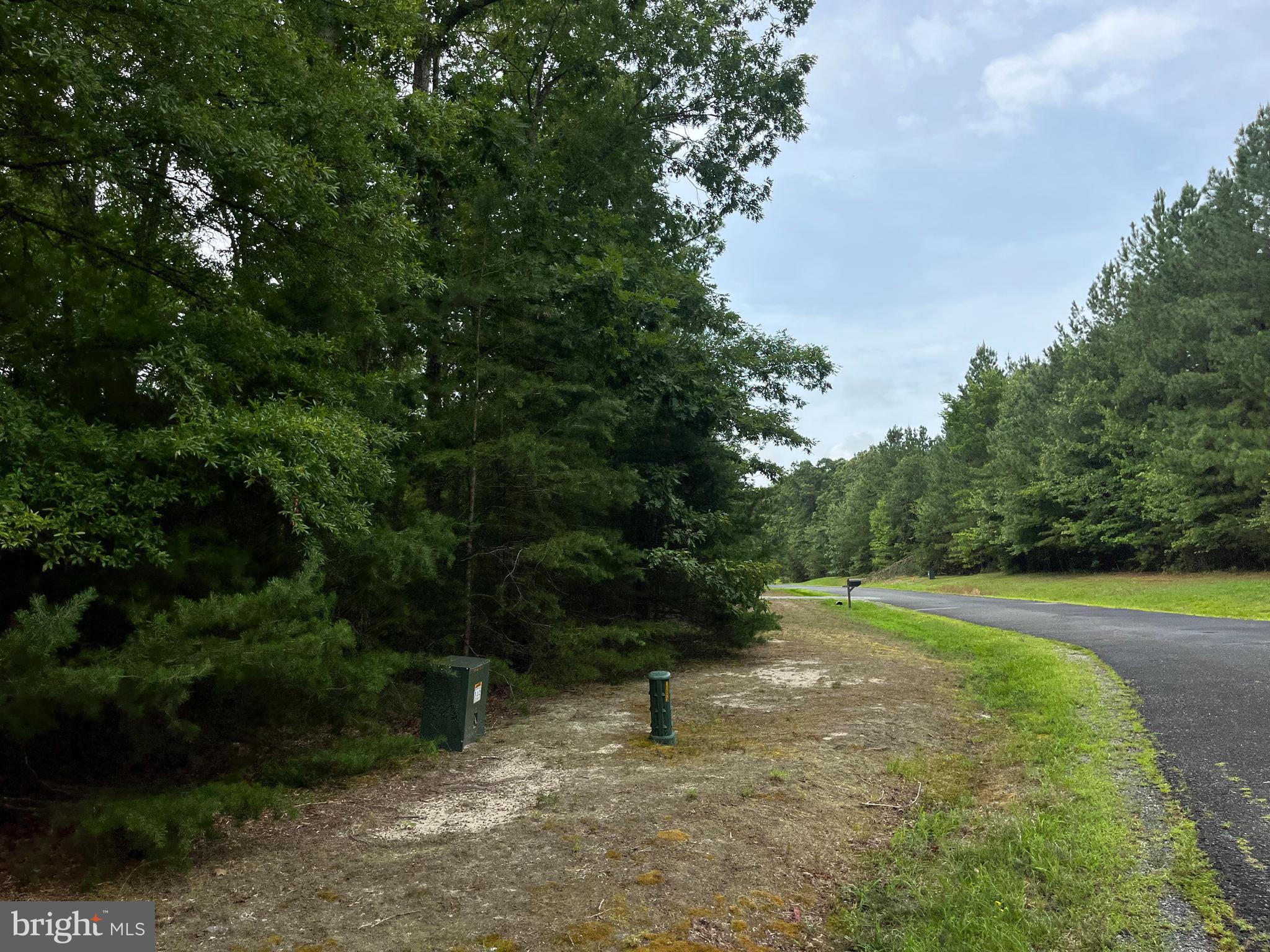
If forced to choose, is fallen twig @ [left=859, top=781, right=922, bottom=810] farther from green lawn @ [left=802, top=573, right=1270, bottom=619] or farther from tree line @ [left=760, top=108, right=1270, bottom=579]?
green lawn @ [left=802, top=573, right=1270, bottom=619]

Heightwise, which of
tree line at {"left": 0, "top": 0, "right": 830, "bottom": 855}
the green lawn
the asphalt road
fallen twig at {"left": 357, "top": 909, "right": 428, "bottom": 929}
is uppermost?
tree line at {"left": 0, "top": 0, "right": 830, "bottom": 855}

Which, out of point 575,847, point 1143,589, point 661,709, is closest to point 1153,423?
point 1143,589

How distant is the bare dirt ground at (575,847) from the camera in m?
3.48

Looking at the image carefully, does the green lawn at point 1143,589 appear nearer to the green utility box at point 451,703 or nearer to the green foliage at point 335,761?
the green utility box at point 451,703

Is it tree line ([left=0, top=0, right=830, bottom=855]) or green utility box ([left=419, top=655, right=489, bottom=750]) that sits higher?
tree line ([left=0, top=0, right=830, bottom=855])

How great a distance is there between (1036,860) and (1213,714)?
4010mm

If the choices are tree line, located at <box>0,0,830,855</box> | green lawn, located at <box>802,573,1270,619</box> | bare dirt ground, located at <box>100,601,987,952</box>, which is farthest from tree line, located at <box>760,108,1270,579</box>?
bare dirt ground, located at <box>100,601,987,952</box>

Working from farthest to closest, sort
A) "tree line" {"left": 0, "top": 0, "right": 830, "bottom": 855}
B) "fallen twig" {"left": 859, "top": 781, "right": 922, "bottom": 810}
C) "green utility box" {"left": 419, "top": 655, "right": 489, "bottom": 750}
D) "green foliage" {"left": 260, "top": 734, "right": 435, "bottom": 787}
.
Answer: "green utility box" {"left": 419, "top": 655, "right": 489, "bottom": 750}, "green foliage" {"left": 260, "top": 734, "right": 435, "bottom": 787}, "fallen twig" {"left": 859, "top": 781, "right": 922, "bottom": 810}, "tree line" {"left": 0, "top": 0, "right": 830, "bottom": 855}

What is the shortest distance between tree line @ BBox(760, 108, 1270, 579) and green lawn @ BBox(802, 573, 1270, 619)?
161cm

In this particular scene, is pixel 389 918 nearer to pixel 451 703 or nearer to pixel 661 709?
pixel 451 703

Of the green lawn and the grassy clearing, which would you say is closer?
the grassy clearing

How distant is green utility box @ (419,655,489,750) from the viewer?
6840mm

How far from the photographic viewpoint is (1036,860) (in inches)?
154

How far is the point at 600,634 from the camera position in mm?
9375
